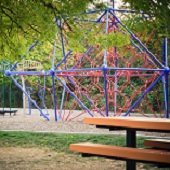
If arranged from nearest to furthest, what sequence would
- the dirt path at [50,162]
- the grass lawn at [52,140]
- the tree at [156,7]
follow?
the tree at [156,7], the dirt path at [50,162], the grass lawn at [52,140]

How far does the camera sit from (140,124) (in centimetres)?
461

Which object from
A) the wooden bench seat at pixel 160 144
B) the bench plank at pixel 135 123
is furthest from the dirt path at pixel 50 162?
the bench plank at pixel 135 123

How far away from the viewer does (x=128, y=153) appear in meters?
4.60

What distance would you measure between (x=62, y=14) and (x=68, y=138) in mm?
3147

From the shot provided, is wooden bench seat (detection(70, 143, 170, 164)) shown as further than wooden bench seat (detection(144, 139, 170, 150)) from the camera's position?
No

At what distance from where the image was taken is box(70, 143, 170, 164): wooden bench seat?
14.2 feet

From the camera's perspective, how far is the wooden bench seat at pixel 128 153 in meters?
4.33

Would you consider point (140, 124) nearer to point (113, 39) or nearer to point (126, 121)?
point (126, 121)

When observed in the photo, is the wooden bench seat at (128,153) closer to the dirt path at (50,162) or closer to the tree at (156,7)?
the dirt path at (50,162)

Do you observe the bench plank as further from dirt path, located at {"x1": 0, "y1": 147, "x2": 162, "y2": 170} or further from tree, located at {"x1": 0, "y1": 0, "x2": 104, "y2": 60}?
tree, located at {"x1": 0, "y1": 0, "x2": 104, "y2": 60}

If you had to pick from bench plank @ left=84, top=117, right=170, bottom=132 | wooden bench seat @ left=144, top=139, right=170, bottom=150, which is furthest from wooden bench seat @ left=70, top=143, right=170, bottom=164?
wooden bench seat @ left=144, top=139, right=170, bottom=150

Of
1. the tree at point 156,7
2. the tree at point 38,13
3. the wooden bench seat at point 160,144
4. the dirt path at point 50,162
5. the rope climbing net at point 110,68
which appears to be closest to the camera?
the wooden bench seat at point 160,144

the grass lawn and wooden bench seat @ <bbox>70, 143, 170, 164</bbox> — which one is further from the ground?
wooden bench seat @ <bbox>70, 143, 170, 164</bbox>

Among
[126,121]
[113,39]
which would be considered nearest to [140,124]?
[126,121]
